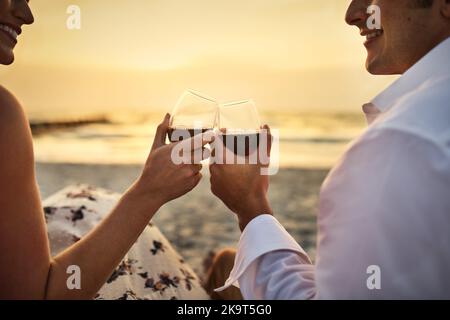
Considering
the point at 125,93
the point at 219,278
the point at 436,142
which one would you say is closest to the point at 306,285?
the point at 436,142

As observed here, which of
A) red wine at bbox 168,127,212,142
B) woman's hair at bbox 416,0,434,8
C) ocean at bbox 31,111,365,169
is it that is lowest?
ocean at bbox 31,111,365,169

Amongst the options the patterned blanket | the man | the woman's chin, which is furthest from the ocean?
the man

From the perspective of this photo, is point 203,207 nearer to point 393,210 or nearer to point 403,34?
point 403,34

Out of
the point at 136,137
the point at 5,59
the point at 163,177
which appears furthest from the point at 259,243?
the point at 136,137

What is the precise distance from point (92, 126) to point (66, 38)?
590cm

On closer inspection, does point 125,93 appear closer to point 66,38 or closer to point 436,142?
point 66,38

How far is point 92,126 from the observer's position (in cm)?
2188

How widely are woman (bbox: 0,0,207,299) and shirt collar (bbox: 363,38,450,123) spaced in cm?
96

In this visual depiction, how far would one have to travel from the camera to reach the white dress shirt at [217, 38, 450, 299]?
1684mm

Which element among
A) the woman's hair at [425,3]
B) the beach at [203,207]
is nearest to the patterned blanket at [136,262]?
the woman's hair at [425,3]

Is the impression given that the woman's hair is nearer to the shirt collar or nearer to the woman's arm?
the shirt collar

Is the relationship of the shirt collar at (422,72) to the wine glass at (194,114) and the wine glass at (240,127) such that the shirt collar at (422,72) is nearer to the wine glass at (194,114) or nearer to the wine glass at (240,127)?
the wine glass at (240,127)

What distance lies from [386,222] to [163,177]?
3.69 feet

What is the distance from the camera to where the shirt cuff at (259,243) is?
6.98 ft
